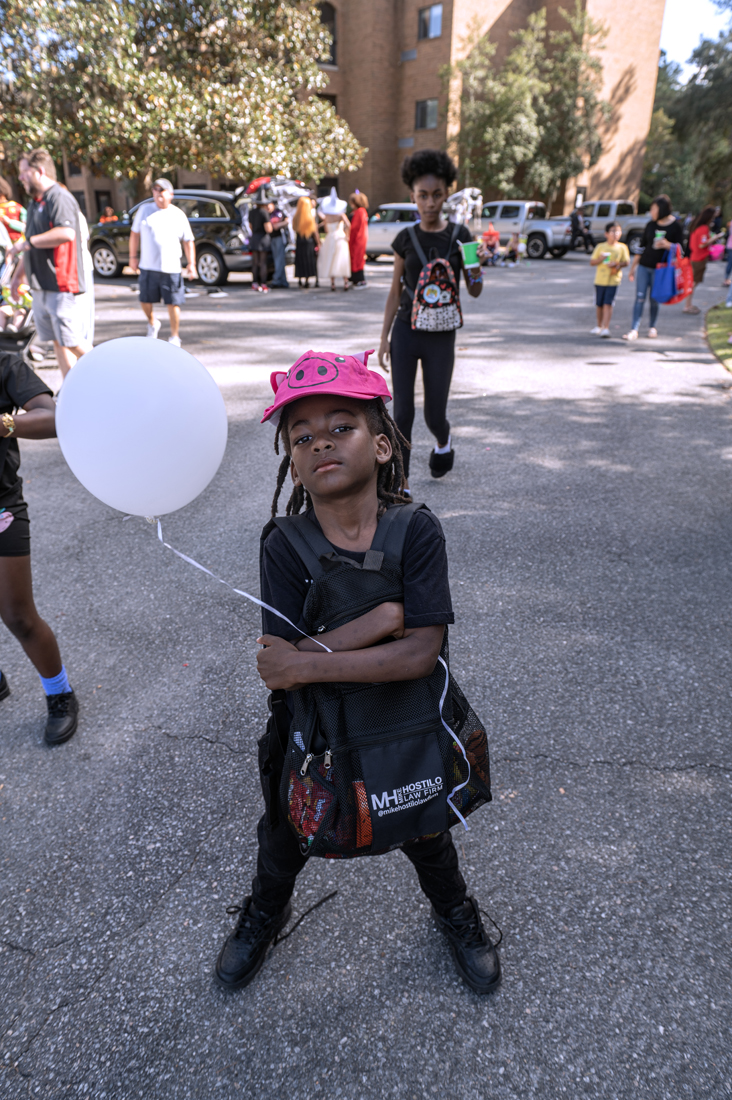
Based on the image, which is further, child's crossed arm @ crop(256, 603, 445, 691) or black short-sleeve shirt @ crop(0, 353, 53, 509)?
black short-sleeve shirt @ crop(0, 353, 53, 509)

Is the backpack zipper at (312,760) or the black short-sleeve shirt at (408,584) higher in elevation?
the black short-sleeve shirt at (408,584)

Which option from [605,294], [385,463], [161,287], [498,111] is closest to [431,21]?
[498,111]

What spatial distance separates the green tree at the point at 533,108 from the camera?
31953 mm

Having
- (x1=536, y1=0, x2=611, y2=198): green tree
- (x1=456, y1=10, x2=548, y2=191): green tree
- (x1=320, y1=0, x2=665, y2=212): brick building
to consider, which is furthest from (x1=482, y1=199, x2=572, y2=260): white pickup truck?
(x1=320, y1=0, x2=665, y2=212): brick building

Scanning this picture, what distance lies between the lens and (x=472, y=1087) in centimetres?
169

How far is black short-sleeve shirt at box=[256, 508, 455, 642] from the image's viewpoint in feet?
5.16

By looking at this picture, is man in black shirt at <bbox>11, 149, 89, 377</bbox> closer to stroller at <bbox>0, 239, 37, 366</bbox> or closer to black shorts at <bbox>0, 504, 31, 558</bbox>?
stroller at <bbox>0, 239, 37, 366</bbox>

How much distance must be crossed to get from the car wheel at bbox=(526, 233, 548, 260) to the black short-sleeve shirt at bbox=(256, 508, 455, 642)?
28.5 meters

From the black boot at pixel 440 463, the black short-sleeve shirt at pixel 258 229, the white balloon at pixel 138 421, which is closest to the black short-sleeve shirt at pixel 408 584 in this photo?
the white balloon at pixel 138 421

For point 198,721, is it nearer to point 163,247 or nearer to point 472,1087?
point 472,1087

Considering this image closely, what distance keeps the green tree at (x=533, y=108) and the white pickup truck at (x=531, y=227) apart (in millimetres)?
6504

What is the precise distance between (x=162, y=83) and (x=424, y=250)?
15993 millimetres

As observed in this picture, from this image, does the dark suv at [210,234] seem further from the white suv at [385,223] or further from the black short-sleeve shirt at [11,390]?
the black short-sleeve shirt at [11,390]

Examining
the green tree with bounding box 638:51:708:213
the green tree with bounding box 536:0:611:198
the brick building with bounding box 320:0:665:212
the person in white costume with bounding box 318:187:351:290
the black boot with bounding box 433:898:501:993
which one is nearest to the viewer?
the black boot with bounding box 433:898:501:993
